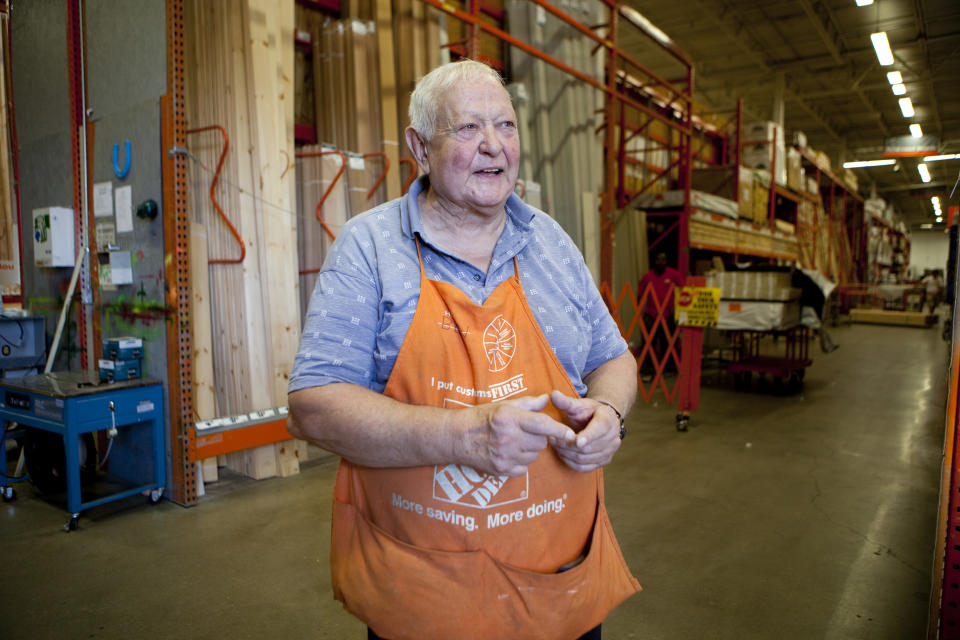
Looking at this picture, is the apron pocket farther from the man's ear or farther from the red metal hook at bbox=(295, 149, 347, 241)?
the red metal hook at bbox=(295, 149, 347, 241)

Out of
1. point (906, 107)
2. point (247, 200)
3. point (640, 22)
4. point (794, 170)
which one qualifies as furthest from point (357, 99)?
point (906, 107)

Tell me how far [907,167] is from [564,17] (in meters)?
24.2

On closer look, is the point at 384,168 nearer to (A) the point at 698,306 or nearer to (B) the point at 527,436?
(A) the point at 698,306

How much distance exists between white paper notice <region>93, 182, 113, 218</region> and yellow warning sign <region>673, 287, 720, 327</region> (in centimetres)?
470

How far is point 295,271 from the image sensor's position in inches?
167

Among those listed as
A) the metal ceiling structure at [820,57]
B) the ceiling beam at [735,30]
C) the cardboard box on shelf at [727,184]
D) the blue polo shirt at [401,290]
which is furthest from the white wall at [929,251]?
the blue polo shirt at [401,290]

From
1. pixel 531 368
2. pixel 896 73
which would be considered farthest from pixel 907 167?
pixel 531 368

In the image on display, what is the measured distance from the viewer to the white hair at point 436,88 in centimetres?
123

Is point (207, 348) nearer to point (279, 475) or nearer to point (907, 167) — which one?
point (279, 475)

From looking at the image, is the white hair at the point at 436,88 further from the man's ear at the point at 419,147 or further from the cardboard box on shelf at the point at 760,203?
the cardboard box on shelf at the point at 760,203

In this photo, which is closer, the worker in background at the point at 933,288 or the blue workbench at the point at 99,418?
the blue workbench at the point at 99,418

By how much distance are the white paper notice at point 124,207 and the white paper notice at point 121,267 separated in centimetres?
15

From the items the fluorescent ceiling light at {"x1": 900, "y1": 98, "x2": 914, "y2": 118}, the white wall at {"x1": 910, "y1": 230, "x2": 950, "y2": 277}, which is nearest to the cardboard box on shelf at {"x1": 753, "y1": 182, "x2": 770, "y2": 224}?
the fluorescent ceiling light at {"x1": 900, "y1": 98, "x2": 914, "y2": 118}

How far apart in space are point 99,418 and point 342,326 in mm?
2904
